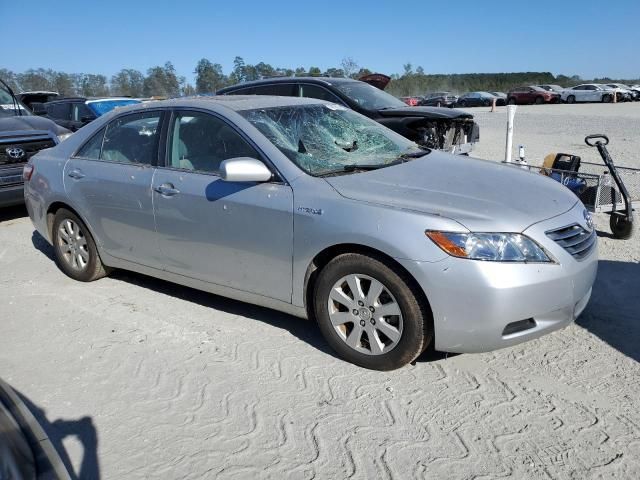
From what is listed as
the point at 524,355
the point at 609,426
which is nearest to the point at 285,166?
the point at 524,355

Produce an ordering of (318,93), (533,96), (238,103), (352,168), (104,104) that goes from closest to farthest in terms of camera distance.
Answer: (352,168), (238,103), (318,93), (104,104), (533,96)

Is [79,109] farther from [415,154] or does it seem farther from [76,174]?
[415,154]

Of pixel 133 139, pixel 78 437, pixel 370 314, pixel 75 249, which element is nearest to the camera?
pixel 78 437

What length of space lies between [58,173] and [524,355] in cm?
416

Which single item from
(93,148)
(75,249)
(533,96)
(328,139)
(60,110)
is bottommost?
(75,249)

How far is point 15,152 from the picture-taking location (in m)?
7.65

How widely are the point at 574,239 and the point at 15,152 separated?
7164mm

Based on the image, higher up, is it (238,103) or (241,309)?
(238,103)

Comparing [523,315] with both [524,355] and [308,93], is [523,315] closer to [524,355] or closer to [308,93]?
[524,355]

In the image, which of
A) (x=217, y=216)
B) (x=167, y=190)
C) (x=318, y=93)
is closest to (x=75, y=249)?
(x=167, y=190)

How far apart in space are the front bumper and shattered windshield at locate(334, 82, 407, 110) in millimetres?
6125

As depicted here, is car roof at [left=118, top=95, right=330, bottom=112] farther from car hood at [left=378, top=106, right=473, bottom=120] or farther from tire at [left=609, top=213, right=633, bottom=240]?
car hood at [left=378, top=106, right=473, bottom=120]

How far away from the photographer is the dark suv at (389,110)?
839 cm

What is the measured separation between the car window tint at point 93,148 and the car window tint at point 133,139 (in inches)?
2.6
